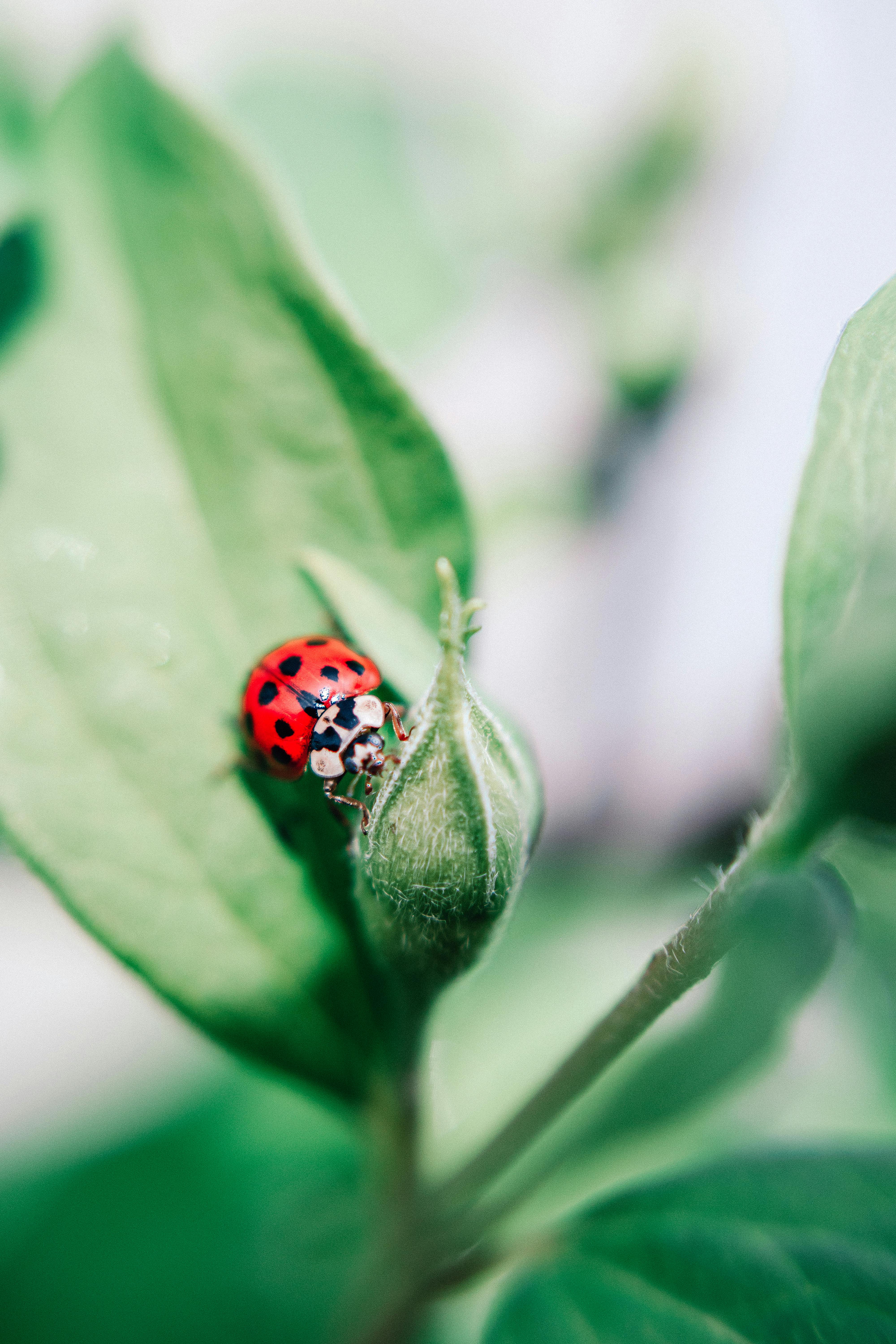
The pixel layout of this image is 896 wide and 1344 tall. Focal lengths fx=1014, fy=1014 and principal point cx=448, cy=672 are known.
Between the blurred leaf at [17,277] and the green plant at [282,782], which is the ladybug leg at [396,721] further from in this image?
the blurred leaf at [17,277]

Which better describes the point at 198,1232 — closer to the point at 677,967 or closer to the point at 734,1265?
the point at 734,1265

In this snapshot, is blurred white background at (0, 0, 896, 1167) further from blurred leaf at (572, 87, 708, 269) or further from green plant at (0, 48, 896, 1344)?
green plant at (0, 48, 896, 1344)

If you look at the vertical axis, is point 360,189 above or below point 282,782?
above

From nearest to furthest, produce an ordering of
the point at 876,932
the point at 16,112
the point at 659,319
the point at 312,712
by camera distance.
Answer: the point at 312,712
the point at 876,932
the point at 16,112
the point at 659,319

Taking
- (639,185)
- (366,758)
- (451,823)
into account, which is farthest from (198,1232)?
(639,185)

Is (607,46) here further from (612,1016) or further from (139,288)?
(612,1016)

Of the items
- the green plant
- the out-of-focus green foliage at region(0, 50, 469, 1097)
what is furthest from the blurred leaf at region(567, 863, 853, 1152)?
the out-of-focus green foliage at region(0, 50, 469, 1097)

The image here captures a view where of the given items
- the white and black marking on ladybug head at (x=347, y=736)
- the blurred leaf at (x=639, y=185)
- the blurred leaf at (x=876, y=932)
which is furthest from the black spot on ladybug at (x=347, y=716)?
the blurred leaf at (x=639, y=185)
